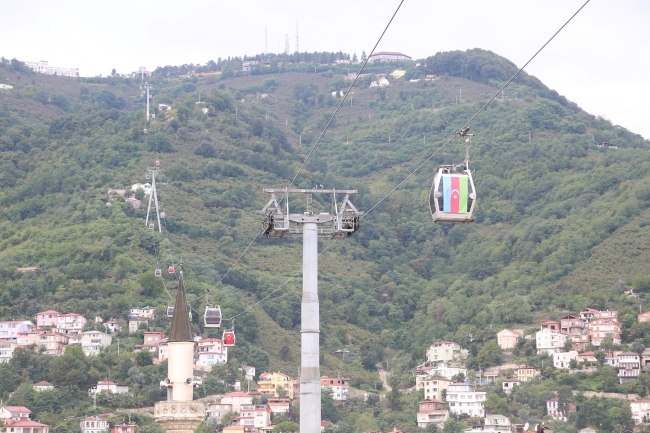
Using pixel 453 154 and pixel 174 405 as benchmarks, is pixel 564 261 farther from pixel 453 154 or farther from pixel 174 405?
pixel 174 405

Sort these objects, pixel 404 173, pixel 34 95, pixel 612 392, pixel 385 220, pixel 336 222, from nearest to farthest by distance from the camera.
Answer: pixel 336 222 → pixel 612 392 → pixel 385 220 → pixel 404 173 → pixel 34 95

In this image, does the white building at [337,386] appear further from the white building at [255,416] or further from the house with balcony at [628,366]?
the house with balcony at [628,366]

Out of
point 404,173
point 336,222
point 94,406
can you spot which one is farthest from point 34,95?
point 336,222

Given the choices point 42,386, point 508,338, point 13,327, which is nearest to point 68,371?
point 42,386

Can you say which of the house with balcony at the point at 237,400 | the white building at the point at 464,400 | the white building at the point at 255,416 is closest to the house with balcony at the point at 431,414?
the white building at the point at 464,400

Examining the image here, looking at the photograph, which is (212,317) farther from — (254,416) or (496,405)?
(496,405)

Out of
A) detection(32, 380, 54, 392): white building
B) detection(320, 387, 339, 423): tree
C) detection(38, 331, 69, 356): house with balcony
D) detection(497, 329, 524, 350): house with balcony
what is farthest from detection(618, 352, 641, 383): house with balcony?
detection(38, 331, 69, 356): house with balcony
